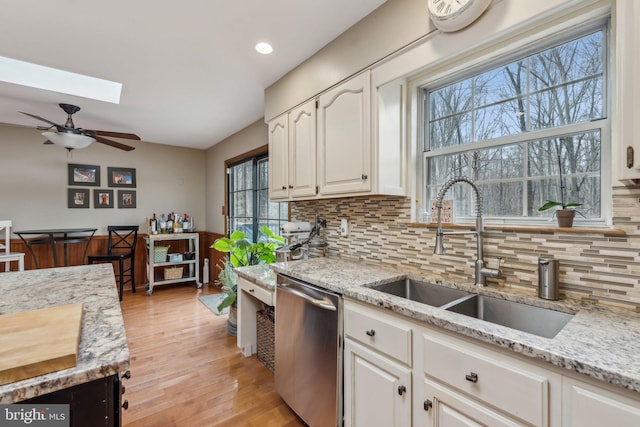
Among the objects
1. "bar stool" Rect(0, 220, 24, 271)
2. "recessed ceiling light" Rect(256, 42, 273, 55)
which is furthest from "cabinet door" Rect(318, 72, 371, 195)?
"bar stool" Rect(0, 220, 24, 271)

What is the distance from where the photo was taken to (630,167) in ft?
3.03

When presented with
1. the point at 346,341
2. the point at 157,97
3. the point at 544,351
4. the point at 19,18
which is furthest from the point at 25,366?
the point at 157,97

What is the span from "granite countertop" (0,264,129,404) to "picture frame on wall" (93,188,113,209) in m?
3.33

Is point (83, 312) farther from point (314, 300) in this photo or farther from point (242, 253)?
point (242, 253)

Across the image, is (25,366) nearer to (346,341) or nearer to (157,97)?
(346,341)

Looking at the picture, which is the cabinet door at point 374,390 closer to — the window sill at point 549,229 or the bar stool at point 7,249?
the window sill at point 549,229

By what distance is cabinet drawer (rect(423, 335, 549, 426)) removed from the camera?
0.84 meters

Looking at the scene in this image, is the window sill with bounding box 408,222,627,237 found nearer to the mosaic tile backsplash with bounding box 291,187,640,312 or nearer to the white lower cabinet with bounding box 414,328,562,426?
the mosaic tile backsplash with bounding box 291,187,640,312

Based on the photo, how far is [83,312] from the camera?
41.6 inches

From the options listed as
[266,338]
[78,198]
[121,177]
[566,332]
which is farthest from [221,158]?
[566,332]

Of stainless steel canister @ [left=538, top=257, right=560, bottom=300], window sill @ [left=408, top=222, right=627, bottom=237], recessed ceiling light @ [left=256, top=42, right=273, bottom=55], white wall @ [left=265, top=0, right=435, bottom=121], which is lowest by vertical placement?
stainless steel canister @ [left=538, top=257, right=560, bottom=300]

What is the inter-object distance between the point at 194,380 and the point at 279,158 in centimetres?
184

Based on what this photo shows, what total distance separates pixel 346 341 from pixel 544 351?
848 millimetres

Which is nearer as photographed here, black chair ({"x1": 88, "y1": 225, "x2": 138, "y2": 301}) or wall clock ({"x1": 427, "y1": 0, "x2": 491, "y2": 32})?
wall clock ({"x1": 427, "y1": 0, "x2": 491, "y2": 32})
